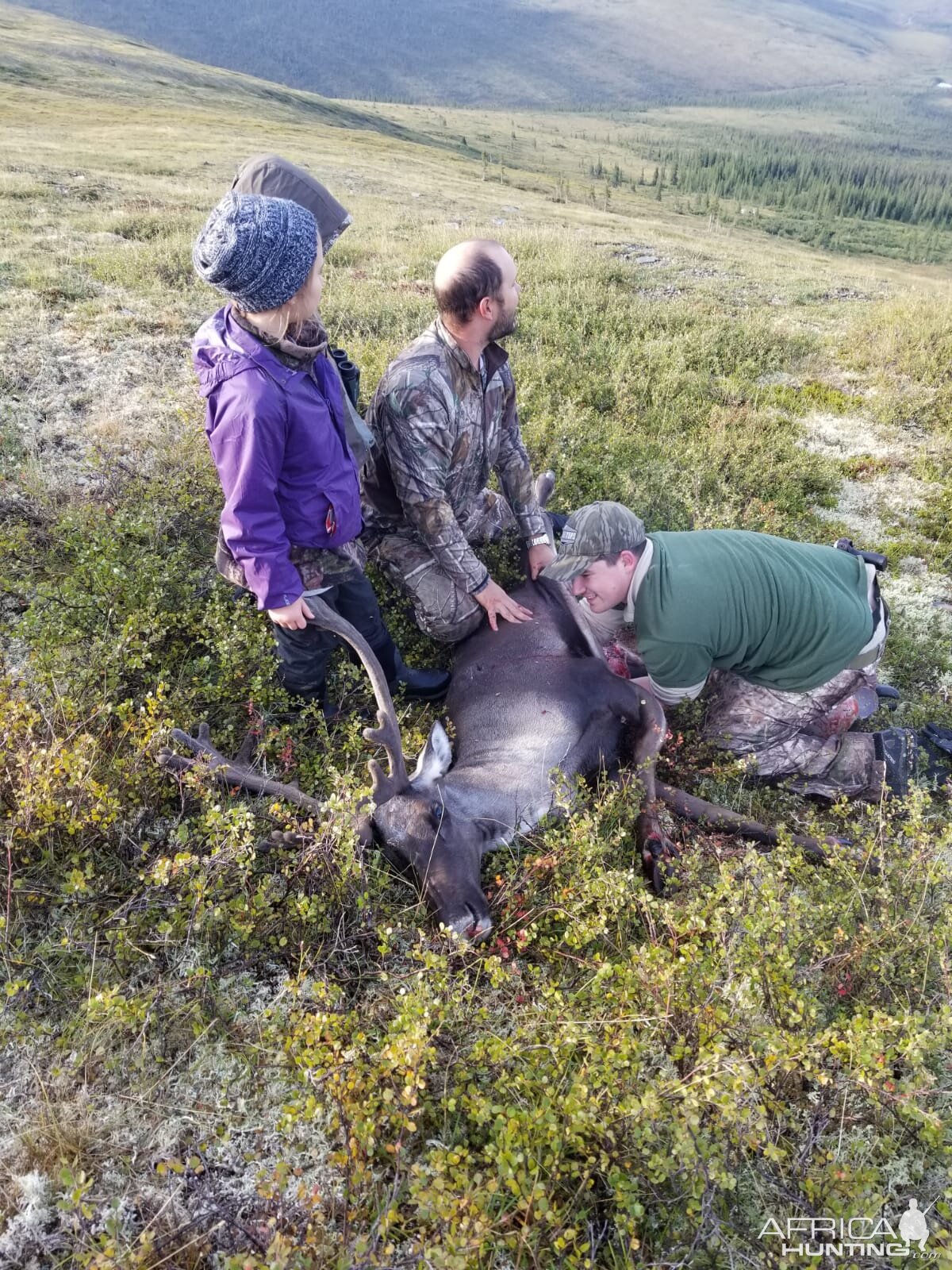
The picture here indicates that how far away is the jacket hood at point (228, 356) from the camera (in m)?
3.19

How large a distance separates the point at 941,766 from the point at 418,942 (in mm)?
3515

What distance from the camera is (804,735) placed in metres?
4.65

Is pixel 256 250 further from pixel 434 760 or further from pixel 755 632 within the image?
pixel 755 632

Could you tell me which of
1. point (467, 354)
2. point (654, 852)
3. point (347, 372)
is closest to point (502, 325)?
point (467, 354)

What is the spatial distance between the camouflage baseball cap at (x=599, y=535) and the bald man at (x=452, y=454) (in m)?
→ 0.75

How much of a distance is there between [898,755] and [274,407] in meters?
4.05

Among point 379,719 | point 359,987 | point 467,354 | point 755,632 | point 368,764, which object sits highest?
point 467,354

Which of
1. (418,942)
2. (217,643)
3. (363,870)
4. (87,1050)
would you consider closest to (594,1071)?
(418,942)

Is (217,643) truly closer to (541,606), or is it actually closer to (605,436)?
(541,606)

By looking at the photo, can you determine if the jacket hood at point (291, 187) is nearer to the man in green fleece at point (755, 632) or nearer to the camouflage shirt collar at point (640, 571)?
the man in green fleece at point (755, 632)

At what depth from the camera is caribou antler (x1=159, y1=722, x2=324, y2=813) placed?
139 inches

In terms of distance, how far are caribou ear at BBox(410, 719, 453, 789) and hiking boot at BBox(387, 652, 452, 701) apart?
2.12ft

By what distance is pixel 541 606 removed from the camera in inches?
189

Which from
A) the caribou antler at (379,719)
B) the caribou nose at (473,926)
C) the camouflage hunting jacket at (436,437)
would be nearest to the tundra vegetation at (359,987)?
the caribou nose at (473,926)
